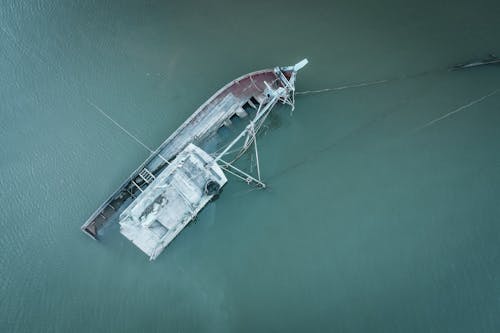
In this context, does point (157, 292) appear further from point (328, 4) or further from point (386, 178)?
point (328, 4)

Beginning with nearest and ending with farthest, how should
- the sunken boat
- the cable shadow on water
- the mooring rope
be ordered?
the sunken boat
the cable shadow on water
the mooring rope

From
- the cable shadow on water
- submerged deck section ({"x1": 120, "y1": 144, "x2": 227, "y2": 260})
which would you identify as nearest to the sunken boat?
submerged deck section ({"x1": 120, "y1": 144, "x2": 227, "y2": 260})

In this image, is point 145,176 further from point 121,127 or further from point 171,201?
point 121,127

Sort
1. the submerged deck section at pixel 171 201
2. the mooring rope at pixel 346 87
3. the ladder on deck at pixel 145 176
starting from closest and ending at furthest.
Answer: the submerged deck section at pixel 171 201 < the ladder on deck at pixel 145 176 < the mooring rope at pixel 346 87

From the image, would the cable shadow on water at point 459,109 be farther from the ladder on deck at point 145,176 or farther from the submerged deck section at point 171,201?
the ladder on deck at point 145,176

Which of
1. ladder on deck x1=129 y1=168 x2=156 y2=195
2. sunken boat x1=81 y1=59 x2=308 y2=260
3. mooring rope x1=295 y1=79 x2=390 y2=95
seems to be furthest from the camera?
mooring rope x1=295 y1=79 x2=390 y2=95

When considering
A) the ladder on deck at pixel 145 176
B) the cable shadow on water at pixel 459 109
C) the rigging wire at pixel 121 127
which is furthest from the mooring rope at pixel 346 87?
the ladder on deck at pixel 145 176

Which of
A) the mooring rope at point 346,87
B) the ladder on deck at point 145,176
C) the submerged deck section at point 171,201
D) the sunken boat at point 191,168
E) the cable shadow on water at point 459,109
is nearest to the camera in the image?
the submerged deck section at point 171,201

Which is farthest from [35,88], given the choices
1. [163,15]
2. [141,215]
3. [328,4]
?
[328,4]

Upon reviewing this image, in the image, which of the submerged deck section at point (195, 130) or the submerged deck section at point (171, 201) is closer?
the submerged deck section at point (171, 201)

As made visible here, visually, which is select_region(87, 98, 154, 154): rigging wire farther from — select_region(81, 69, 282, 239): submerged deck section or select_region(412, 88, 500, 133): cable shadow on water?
select_region(412, 88, 500, 133): cable shadow on water
